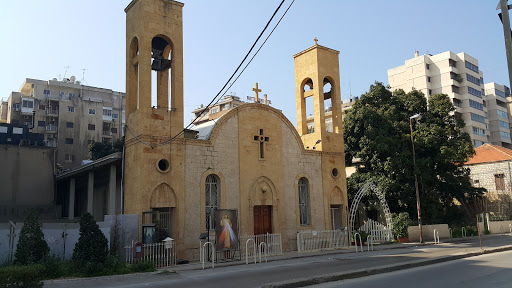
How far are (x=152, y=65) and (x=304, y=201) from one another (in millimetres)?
11347

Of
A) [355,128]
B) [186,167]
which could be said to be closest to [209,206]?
[186,167]

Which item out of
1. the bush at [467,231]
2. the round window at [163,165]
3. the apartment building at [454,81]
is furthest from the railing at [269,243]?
the apartment building at [454,81]

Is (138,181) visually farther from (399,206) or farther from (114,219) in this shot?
(399,206)

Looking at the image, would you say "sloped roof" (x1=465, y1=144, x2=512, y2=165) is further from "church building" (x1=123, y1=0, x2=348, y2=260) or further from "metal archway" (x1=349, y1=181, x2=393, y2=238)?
"church building" (x1=123, y1=0, x2=348, y2=260)

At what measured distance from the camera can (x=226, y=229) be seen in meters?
18.2

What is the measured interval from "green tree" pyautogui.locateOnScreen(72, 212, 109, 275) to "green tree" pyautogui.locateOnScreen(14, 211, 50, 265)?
3.94ft

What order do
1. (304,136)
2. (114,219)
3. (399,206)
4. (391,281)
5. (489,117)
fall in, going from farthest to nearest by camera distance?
(489,117) → (399,206) → (304,136) → (114,219) → (391,281)

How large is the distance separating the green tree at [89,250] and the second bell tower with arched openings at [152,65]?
210 inches

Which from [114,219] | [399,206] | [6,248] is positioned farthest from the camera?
[399,206]

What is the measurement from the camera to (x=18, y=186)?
90.9 feet

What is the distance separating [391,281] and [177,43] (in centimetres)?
1475

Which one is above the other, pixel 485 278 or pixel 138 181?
pixel 138 181

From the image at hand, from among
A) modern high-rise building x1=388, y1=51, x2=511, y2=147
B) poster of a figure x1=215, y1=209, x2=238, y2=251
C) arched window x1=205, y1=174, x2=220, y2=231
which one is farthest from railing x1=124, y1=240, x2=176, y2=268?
modern high-rise building x1=388, y1=51, x2=511, y2=147

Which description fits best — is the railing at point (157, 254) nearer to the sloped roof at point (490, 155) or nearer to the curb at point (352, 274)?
the curb at point (352, 274)
